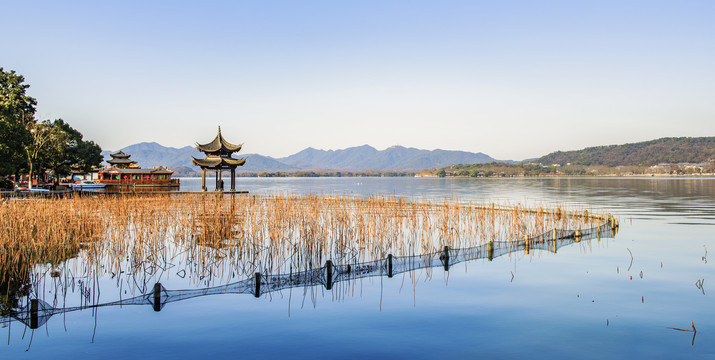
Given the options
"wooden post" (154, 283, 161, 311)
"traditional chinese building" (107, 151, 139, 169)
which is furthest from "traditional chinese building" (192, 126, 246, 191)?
"wooden post" (154, 283, 161, 311)

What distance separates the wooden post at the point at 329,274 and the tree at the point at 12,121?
24884mm

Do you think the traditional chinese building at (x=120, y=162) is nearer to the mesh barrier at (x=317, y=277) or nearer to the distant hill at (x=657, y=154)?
the mesh barrier at (x=317, y=277)

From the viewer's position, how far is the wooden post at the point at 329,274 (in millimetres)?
9570

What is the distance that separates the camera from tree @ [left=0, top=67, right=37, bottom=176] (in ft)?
86.0

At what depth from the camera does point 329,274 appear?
9.72 meters

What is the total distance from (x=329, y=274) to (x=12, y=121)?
26.8 meters

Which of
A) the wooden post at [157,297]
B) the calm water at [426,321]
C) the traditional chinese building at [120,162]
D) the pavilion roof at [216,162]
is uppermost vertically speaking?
the traditional chinese building at [120,162]

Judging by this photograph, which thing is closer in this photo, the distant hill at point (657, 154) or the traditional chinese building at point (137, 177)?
the traditional chinese building at point (137, 177)

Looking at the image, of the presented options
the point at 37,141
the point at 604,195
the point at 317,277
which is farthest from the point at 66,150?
the point at 604,195

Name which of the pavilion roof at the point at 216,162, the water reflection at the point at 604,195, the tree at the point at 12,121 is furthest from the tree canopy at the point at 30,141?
the water reflection at the point at 604,195

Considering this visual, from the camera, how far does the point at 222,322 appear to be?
838cm

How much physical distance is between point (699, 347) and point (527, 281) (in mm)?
4368

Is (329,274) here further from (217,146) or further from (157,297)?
(217,146)

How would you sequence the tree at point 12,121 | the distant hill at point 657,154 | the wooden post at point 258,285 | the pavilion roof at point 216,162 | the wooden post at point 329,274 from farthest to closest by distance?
the distant hill at point 657,154 < the pavilion roof at point 216,162 < the tree at point 12,121 < the wooden post at point 329,274 < the wooden post at point 258,285
